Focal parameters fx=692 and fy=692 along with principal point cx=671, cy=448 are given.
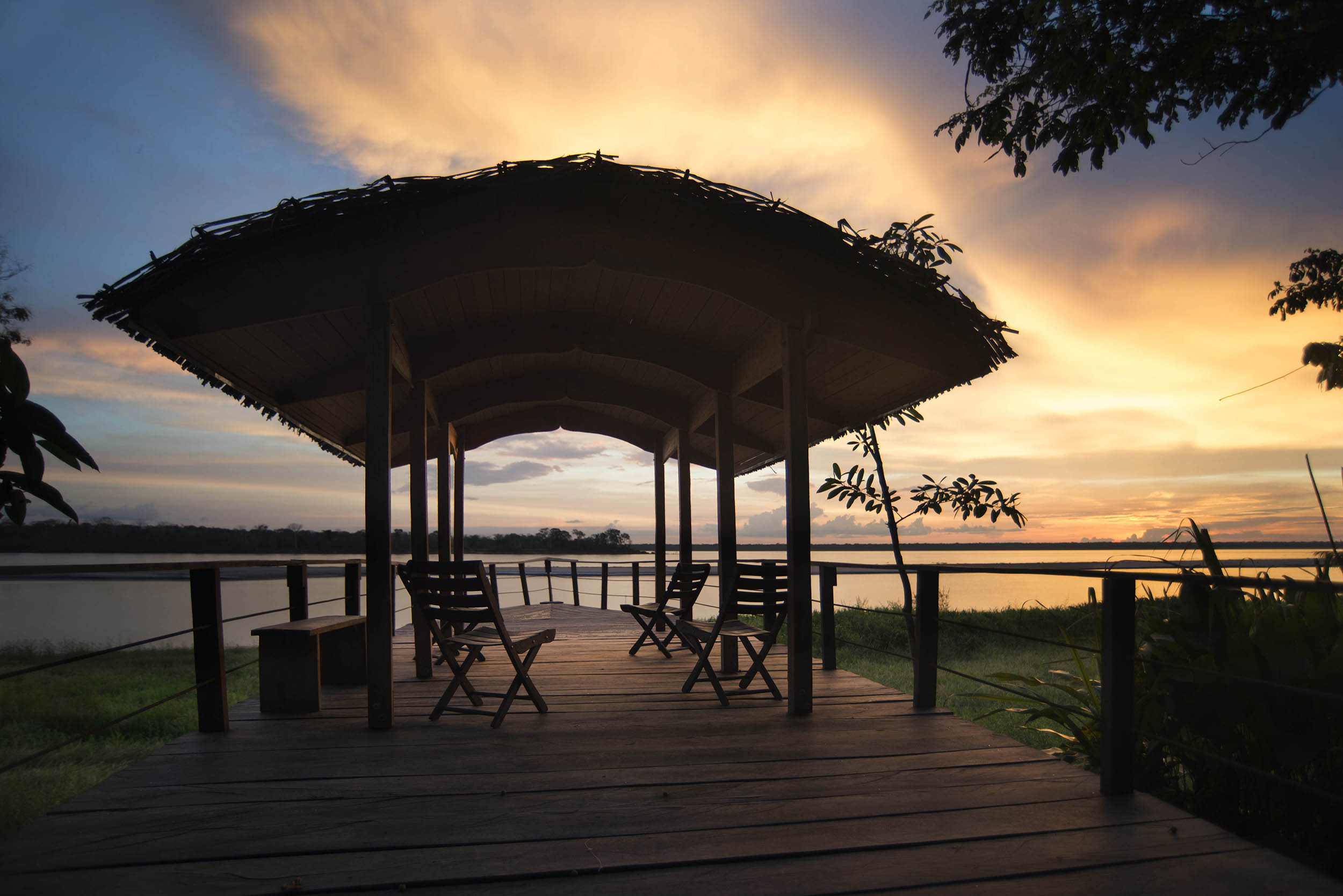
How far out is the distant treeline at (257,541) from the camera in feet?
73.1

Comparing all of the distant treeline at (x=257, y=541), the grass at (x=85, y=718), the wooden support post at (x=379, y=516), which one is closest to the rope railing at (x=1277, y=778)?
the wooden support post at (x=379, y=516)

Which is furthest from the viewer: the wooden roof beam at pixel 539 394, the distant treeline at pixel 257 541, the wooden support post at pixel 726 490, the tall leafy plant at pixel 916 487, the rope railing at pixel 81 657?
the distant treeline at pixel 257 541

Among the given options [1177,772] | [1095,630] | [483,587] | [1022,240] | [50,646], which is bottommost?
[50,646]

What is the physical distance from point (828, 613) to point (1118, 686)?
2.93 meters

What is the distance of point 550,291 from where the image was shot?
4.85m

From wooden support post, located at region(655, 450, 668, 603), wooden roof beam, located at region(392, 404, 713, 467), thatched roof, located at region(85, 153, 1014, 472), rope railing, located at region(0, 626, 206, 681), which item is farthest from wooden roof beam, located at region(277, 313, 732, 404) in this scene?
wooden support post, located at region(655, 450, 668, 603)

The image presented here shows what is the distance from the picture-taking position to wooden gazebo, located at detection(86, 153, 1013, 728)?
358 cm

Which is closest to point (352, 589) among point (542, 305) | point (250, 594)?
point (542, 305)

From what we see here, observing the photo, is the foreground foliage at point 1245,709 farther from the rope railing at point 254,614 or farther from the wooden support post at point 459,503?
the wooden support post at point 459,503

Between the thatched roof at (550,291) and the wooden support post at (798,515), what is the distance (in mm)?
243

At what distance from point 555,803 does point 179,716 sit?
33.5ft

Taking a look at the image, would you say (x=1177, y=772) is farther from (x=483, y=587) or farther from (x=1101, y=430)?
(x=1101, y=430)

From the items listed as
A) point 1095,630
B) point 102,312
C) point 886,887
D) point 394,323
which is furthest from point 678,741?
point 102,312

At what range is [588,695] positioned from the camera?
453cm
